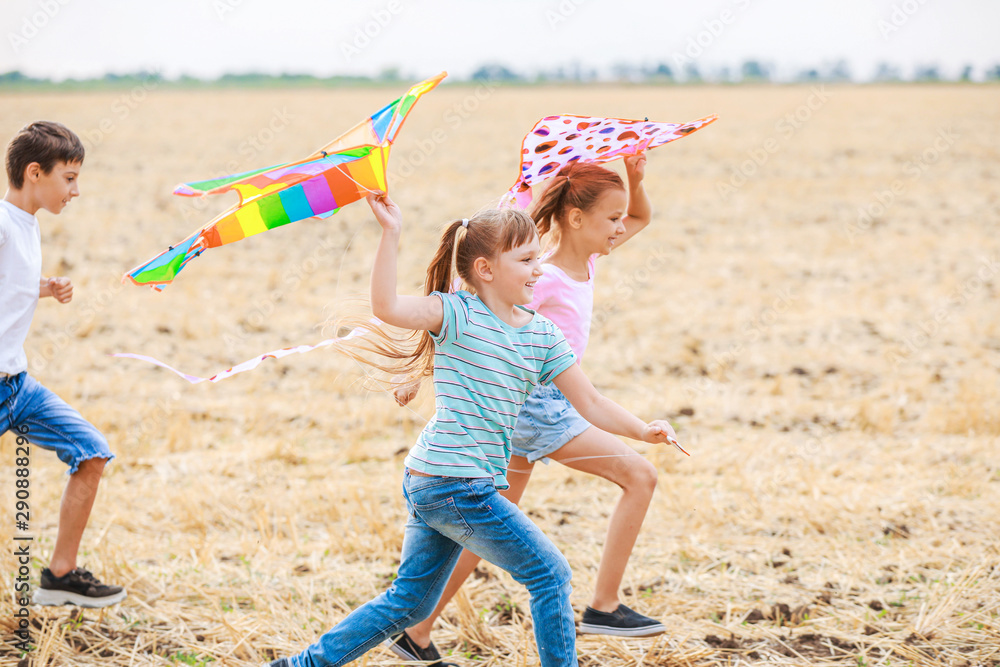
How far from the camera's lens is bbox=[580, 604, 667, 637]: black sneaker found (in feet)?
10.6

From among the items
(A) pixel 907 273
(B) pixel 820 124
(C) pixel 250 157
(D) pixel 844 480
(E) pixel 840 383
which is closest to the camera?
(D) pixel 844 480

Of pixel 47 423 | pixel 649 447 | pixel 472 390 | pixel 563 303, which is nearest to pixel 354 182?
pixel 472 390

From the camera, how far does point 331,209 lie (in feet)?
8.51

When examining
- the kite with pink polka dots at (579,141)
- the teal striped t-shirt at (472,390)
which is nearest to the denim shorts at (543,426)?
the teal striped t-shirt at (472,390)

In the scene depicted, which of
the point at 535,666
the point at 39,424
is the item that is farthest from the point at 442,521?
the point at 39,424

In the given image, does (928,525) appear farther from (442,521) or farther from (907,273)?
(907,273)

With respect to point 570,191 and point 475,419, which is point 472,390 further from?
point 570,191

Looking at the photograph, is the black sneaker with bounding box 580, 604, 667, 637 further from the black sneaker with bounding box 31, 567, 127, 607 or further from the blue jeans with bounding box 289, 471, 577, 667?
the black sneaker with bounding box 31, 567, 127, 607

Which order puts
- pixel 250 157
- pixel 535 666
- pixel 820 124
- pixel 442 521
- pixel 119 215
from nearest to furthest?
pixel 442 521
pixel 535 666
pixel 119 215
pixel 250 157
pixel 820 124

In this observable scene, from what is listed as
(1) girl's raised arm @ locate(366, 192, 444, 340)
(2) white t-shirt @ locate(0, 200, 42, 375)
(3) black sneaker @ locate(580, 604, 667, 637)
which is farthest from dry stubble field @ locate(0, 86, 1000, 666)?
(2) white t-shirt @ locate(0, 200, 42, 375)

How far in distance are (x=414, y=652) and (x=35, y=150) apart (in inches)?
92.0

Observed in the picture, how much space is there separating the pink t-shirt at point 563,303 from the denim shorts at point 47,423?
70.2 inches

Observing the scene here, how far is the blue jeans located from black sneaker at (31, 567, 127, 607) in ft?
4.51

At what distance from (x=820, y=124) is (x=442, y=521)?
25.5 m
